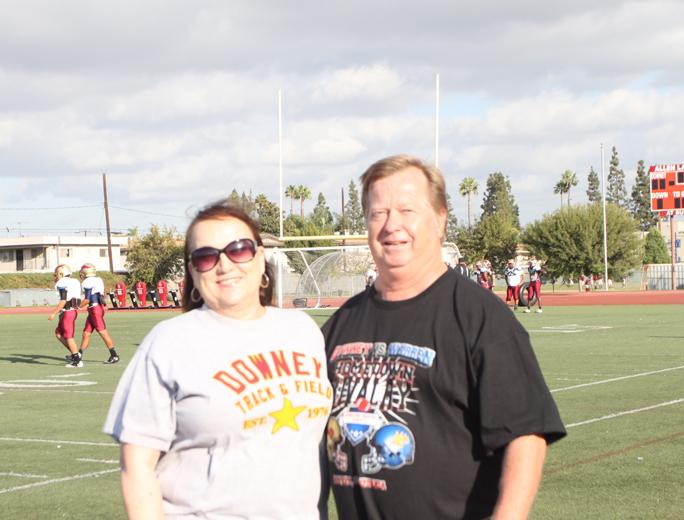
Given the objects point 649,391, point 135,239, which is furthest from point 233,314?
point 135,239

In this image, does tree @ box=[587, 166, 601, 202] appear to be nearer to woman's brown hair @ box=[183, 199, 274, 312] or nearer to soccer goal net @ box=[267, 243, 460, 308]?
soccer goal net @ box=[267, 243, 460, 308]

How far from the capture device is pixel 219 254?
3549 millimetres

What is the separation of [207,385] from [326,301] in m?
41.2

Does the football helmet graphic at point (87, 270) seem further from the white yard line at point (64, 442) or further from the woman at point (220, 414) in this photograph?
the woman at point (220, 414)

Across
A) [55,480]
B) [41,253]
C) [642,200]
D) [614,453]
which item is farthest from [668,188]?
[642,200]

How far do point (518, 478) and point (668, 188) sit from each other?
2126 inches

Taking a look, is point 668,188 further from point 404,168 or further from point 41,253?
point 41,253

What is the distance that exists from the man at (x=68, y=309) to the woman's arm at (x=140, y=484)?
1673cm

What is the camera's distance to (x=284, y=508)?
3.41 metres

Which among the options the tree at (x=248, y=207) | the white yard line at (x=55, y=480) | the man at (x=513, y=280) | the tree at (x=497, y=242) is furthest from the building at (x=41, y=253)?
the tree at (x=248, y=207)

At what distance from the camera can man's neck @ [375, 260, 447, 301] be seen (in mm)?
3561

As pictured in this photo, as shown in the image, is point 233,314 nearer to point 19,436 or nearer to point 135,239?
point 19,436

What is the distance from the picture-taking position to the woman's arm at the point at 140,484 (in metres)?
3.24

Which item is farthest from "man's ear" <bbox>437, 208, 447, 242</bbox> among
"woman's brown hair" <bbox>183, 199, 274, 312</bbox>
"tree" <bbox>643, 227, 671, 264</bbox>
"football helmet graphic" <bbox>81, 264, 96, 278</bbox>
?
"tree" <bbox>643, 227, 671, 264</bbox>
